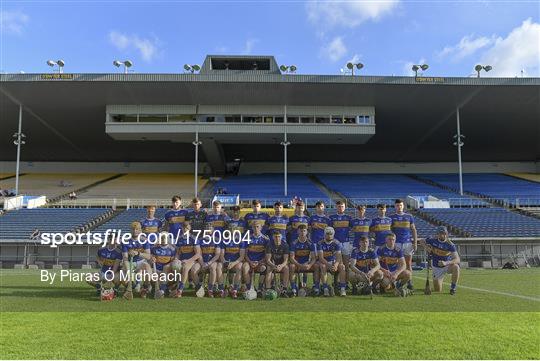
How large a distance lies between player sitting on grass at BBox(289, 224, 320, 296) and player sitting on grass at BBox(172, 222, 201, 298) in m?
1.92

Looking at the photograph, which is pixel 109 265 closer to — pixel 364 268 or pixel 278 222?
pixel 278 222

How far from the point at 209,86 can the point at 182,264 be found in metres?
17.2

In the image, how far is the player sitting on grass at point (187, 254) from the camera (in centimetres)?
820

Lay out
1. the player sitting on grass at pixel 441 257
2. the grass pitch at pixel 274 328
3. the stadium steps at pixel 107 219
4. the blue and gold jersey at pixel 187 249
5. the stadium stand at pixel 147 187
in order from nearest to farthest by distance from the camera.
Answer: the grass pitch at pixel 274 328
the blue and gold jersey at pixel 187 249
the player sitting on grass at pixel 441 257
the stadium steps at pixel 107 219
the stadium stand at pixel 147 187

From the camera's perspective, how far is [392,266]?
866 centimetres

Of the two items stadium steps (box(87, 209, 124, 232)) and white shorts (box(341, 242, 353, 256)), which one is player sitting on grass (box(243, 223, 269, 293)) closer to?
white shorts (box(341, 242, 353, 256))

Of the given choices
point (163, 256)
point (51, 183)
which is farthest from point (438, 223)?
point (51, 183)

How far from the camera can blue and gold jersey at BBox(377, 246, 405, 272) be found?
858cm

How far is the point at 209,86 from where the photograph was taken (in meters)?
23.8

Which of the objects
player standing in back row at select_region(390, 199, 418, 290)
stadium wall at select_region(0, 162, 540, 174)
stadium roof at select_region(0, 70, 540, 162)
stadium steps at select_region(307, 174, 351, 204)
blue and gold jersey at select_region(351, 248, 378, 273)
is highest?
stadium roof at select_region(0, 70, 540, 162)

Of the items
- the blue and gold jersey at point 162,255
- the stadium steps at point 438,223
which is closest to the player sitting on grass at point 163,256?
the blue and gold jersey at point 162,255

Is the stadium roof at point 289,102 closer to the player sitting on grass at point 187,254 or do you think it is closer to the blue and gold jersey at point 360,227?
the blue and gold jersey at point 360,227

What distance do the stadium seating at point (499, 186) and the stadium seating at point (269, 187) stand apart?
1125cm

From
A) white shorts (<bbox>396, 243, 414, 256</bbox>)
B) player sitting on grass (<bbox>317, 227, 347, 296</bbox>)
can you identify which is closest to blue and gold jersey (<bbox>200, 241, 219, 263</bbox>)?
player sitting on grass (<bbox>317, 227, 347, 296</bbox>)
